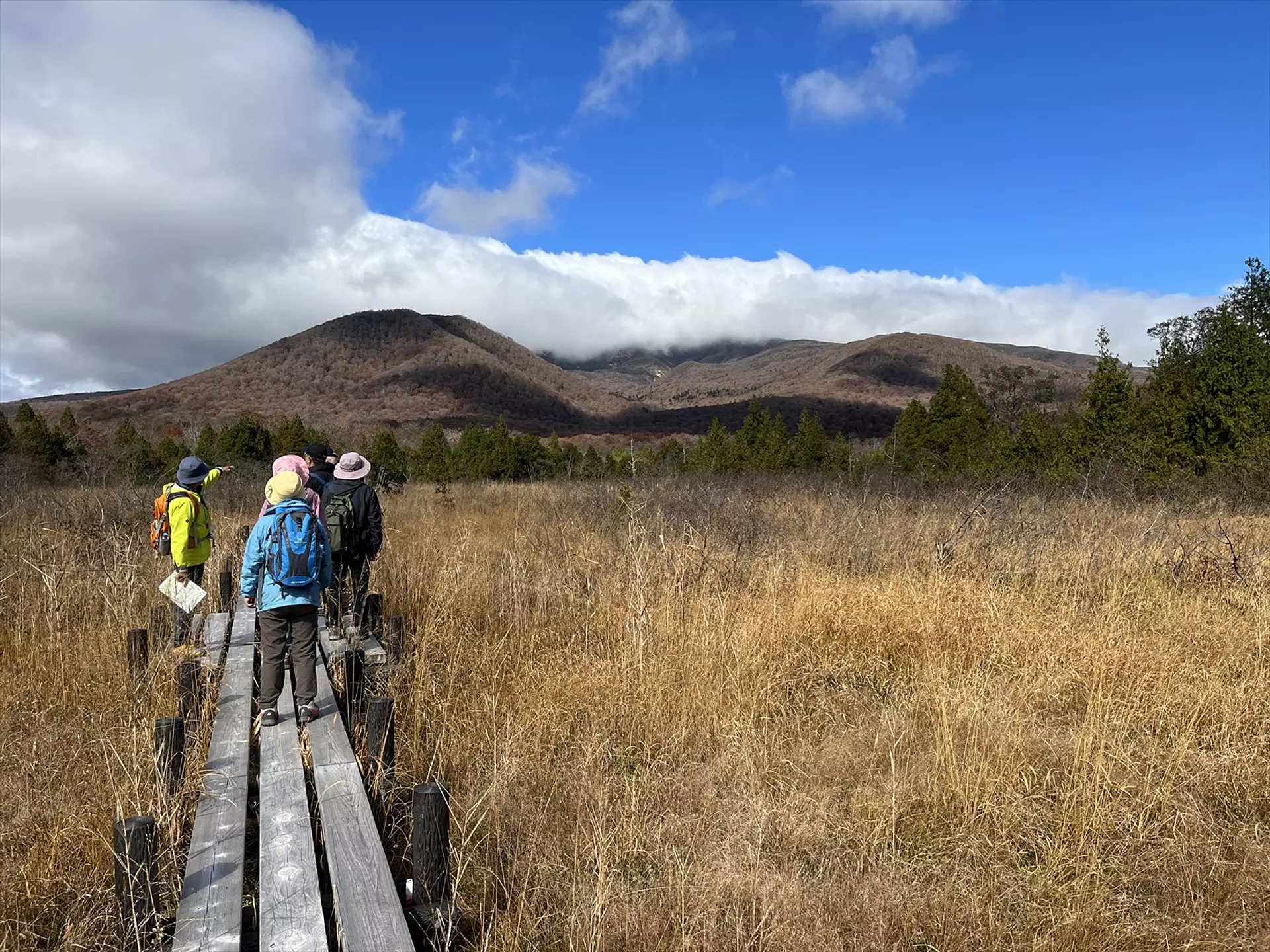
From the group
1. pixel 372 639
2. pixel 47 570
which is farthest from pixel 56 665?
pixel 47 570

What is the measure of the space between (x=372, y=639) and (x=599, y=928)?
320 cm

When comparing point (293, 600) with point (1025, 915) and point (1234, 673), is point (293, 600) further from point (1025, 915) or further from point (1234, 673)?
point (1234, 673)

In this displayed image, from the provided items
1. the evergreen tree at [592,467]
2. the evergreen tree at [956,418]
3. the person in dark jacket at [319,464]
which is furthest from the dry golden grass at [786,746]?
the evergreen tree at [956,418]

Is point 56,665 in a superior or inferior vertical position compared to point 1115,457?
inferior

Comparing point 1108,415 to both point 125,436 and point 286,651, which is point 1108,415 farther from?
point 125,436

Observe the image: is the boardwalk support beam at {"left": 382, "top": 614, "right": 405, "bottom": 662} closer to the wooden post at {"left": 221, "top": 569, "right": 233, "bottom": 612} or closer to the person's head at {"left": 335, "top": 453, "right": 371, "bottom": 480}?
the person's head at {"left": 335, "top": 453, "right": 371, "bottom": 480}

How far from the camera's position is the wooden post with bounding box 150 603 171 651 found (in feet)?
15.5

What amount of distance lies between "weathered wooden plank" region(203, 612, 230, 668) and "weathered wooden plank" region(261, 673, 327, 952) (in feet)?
5.54

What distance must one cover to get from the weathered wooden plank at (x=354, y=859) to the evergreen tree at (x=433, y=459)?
2401cm

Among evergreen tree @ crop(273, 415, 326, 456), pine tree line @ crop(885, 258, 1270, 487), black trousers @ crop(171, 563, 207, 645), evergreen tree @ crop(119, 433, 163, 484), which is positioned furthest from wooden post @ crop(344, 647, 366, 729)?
evergreen tree @ crop(273, 415, 326, 456)

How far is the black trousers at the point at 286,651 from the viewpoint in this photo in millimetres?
3602

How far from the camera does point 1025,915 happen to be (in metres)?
2.43

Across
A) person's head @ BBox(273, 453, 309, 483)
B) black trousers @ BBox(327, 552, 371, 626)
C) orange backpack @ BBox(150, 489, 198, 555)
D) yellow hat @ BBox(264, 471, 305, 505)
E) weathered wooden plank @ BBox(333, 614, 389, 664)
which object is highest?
person's head @ BBox(273, 453, 309, 483)

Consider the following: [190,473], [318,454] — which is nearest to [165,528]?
[190,473]
